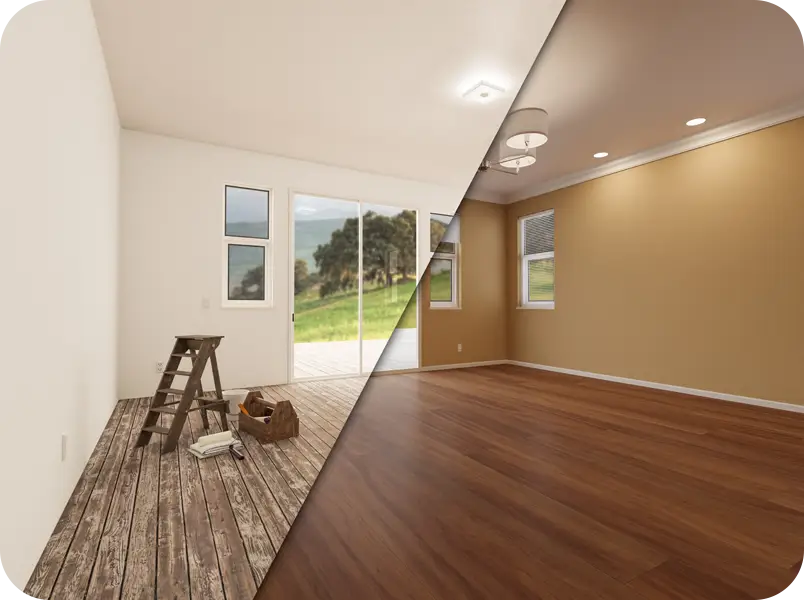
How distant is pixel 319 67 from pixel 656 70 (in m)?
1.43

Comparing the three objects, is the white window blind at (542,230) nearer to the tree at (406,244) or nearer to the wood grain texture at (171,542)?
the tree at (406,244)

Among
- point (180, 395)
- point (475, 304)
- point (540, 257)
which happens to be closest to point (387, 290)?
point (475, 304)

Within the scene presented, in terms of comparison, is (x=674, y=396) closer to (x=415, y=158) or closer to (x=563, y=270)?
(x=563, y=270)

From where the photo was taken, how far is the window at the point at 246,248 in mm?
2660

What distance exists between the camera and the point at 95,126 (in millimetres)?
1504

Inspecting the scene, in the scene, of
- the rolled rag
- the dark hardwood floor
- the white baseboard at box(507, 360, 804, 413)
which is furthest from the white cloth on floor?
the white baseboard at box(507, 360, 804, 413)

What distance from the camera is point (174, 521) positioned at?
0.99 meters

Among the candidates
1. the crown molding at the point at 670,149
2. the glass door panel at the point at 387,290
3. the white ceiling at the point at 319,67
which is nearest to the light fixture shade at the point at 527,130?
the white ceiling at the point at 319,67

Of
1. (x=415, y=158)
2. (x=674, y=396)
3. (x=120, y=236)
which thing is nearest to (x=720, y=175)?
(x=674, y=396)

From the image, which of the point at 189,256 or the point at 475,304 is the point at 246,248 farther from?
the point at 475,304

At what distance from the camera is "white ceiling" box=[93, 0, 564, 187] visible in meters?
1.43

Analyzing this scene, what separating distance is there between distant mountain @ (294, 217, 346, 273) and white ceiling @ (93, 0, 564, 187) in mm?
517

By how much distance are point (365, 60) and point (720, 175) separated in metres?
1.90

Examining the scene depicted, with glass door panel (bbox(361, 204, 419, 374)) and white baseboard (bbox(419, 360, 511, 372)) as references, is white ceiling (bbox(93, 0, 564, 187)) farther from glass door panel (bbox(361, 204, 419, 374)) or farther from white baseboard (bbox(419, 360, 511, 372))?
white baseboard (bbox(419, 360, 511, 372))
